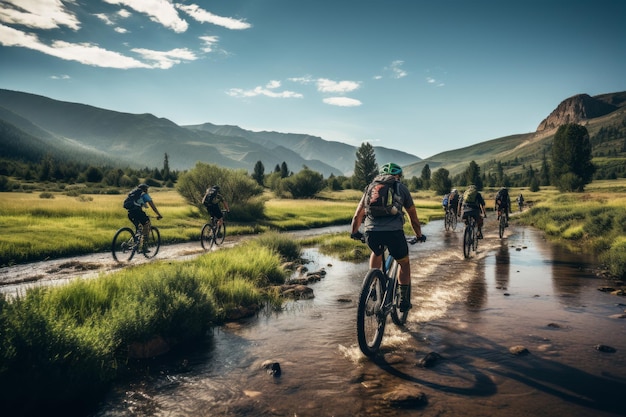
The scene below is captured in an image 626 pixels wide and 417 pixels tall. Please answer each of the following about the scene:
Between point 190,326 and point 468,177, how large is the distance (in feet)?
482

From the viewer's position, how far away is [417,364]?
5.60 meters

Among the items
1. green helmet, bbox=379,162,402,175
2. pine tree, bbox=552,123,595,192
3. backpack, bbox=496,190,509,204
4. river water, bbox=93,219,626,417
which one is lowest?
river water, bbox=93,219,626,417

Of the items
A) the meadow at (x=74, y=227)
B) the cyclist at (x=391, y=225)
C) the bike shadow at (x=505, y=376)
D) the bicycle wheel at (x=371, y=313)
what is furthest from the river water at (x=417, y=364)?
the meadow at (x=74, y=227)

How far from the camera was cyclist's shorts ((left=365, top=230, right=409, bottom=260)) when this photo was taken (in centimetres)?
629

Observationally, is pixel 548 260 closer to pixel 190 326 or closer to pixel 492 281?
pixel 492 281

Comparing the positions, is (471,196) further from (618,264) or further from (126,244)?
(126,244)

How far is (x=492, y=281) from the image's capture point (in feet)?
38.3

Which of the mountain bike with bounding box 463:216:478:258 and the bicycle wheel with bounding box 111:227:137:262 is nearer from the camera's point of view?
the bicycle wheel with bounding box 111:227:137:262

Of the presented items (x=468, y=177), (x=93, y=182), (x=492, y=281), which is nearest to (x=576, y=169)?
(x=468, y=177)

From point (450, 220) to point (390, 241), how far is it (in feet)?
80.0

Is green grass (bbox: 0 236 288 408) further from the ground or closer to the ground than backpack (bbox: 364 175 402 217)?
closer to the ground

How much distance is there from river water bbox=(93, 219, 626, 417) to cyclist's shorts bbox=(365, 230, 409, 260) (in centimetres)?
169

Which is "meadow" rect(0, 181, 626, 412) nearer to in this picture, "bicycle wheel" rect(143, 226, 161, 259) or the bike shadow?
"bicycle wheel" rect(143, 226, 161, 259)

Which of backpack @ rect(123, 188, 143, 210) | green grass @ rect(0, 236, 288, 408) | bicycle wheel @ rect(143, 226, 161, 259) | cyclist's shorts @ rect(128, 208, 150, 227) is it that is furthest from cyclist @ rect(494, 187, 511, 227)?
backpack @ rect(123, 188, 143, 210)
